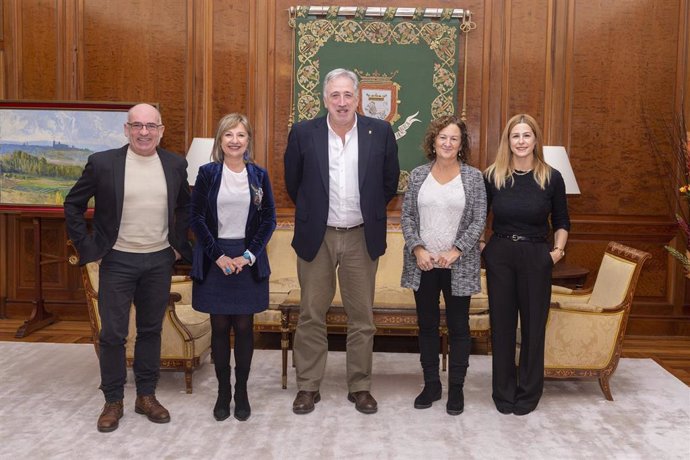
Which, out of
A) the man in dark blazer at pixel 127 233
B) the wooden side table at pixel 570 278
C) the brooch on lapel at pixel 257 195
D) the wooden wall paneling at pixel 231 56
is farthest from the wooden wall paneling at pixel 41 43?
the wooden side table at pixel 570 278

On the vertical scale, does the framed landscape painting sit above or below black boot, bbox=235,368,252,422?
above

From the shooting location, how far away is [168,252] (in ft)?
11.3

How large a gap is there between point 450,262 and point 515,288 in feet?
1.48

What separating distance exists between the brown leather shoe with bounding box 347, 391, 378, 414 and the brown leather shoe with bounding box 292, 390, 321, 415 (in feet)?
0.75

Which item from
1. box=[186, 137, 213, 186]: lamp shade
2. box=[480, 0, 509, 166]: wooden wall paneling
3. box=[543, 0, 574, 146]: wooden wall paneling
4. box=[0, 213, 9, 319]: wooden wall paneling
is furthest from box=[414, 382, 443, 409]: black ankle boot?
box=[0, 213, 9, 319]: wooden wall paneling

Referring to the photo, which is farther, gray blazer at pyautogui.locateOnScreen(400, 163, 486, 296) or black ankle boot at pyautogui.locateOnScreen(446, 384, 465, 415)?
black ankle boot at pyautogui.locateOnScreen(446, 384, 465, 415)

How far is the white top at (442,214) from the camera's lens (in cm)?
354

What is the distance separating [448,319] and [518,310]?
16.7 inches

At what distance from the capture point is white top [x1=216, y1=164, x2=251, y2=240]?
3375 millimetres

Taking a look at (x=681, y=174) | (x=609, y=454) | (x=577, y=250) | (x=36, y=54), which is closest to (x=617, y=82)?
(x=681, y=174)

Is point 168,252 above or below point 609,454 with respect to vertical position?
above

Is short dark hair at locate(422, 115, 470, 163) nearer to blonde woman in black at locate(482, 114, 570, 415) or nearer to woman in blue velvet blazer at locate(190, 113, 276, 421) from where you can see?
blonde woman in black at locate(482, 114, 570, 415)

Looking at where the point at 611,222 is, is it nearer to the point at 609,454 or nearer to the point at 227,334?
the point at 609,454

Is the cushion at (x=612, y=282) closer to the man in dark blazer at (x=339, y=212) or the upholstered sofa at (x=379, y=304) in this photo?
the upholstered sofa at (x=379, y=304)
